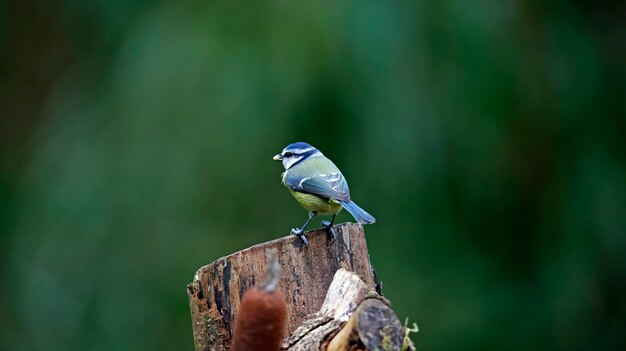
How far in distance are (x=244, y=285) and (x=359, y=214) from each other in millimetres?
935

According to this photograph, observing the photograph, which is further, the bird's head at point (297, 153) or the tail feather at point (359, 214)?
the bird's head at point (297, 153)

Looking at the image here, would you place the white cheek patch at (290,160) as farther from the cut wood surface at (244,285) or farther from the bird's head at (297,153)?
the cut wood surface at (244,285)

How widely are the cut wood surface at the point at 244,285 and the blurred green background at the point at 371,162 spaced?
2657 mm

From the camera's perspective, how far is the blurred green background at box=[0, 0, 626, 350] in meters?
5.50

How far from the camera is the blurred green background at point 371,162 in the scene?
5500mm

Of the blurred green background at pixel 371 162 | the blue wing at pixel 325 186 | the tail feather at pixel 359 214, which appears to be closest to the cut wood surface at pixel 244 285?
the tail feather at pixel 359 214

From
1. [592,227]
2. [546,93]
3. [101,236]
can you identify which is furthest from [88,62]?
[592,227]

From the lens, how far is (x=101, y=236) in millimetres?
6059

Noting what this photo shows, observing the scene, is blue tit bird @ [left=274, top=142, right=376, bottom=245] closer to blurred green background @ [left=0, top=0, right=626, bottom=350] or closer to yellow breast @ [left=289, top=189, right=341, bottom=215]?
yellow breast @ [left=289, top=189, right=341, bottom=215]

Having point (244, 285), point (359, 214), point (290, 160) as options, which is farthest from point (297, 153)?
point (244, 285)

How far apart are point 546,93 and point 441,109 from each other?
703 millimetres

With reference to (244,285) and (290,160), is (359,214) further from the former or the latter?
(244,285)

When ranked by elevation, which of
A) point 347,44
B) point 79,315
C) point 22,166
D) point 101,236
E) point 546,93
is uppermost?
point 347,44

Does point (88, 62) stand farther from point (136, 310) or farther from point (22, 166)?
point (136, 310)
